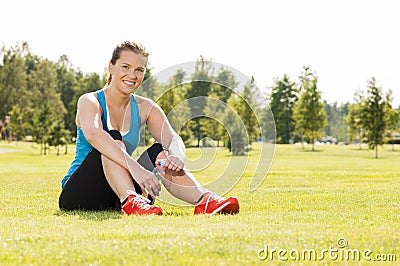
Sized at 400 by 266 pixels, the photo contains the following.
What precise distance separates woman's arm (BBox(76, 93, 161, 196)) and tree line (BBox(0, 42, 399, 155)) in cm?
63

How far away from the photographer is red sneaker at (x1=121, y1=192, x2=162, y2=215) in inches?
199

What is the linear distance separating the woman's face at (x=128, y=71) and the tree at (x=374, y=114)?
37929 millimetres

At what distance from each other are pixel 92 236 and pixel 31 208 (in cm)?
266

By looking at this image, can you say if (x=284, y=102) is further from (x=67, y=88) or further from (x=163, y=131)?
(x=163, y=131)

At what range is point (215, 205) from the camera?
5.20 m

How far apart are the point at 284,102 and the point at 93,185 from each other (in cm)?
6338

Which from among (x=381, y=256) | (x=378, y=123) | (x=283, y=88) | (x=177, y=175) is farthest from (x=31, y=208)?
(x=283, y=88)

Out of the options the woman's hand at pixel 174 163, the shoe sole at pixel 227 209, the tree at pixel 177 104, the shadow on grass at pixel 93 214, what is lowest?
the shadow on grass at pixel 93 214

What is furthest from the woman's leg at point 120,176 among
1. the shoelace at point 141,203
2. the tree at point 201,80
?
the tree at point 201,80

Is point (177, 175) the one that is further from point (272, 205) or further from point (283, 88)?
point (283, 88)

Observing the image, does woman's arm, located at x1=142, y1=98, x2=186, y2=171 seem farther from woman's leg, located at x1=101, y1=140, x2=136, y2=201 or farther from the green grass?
the green grass

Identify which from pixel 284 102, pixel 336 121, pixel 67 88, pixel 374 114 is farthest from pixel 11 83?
pixel 336 121

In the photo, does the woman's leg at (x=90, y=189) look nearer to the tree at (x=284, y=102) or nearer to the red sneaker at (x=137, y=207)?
the red sneaker at (x=137, y=207)

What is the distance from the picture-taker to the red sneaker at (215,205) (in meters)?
5.17
